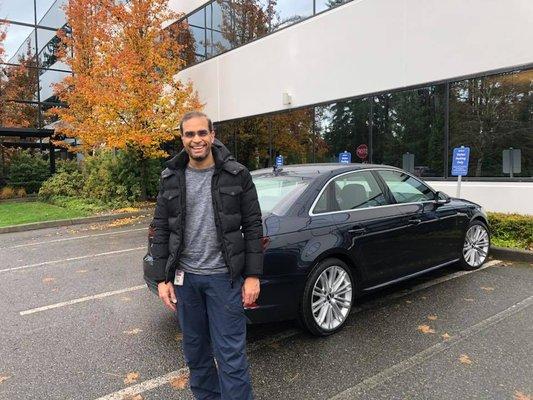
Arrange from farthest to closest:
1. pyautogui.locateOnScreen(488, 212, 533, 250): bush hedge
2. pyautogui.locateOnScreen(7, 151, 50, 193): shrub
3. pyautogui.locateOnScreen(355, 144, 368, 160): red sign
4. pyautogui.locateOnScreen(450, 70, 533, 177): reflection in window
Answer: pyautogui.locateOnScreen(7, 151, 50, 193): shrub < pyautogui.locateOnScreen(355, 144, 368, 160): red sign < pyautogui.locateOnScreen(450, 70, 533, 177): reflection in window < pyautogui.locateOnScreen(488, 212, 533, 250): bush hedge

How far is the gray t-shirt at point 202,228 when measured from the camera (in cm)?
256

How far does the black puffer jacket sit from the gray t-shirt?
0.04 m

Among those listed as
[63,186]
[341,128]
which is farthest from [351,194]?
[63,186]

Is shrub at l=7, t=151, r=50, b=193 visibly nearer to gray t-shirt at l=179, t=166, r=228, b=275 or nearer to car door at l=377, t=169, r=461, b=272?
car door at l=377, t=169, r=461, b=272

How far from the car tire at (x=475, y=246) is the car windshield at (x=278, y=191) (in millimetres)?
2692

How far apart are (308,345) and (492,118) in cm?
678

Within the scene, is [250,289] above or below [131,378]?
above

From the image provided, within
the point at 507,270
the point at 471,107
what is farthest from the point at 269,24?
the point at 507,270

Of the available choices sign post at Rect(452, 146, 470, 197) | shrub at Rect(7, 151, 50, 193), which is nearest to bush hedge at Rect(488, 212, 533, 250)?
sign post at Rect(452, 146, 470, 197)

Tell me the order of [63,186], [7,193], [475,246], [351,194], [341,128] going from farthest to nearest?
[7,193], [63,186], [341,128], [475,246], [351,194]

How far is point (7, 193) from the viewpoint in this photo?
18.7 m

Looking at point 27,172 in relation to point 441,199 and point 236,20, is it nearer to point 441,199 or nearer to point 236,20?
point 236,20

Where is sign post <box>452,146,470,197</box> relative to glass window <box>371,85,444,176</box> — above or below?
below

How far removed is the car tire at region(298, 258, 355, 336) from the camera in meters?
3.95
